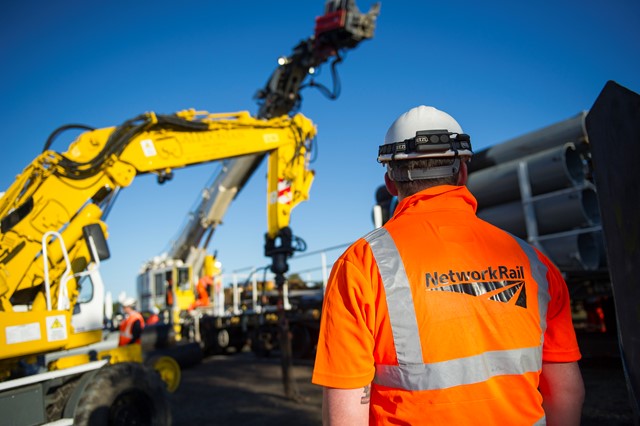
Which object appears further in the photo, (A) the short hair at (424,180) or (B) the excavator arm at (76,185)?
(B) the excavator arm at (76,185)

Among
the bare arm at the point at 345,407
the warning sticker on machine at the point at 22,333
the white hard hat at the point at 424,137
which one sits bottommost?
the bare arm at the point at 345,407

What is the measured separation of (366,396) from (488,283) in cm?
50

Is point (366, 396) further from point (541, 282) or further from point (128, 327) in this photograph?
point (128, 327)

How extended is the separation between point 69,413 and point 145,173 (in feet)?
10.3

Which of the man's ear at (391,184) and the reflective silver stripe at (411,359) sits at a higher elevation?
the man's ear at (391,184)

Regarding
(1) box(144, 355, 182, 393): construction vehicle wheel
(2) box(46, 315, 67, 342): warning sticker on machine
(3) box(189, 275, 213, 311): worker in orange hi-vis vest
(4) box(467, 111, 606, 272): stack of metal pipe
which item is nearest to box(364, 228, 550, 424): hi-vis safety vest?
(2) box(46, 315, 67, 342): warning sticker on machine

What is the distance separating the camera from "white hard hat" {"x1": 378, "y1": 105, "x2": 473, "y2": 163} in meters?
1.62

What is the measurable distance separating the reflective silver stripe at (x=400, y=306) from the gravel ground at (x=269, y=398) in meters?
4.68

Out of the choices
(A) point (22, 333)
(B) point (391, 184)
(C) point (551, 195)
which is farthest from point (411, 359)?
(C) point (551, 195)

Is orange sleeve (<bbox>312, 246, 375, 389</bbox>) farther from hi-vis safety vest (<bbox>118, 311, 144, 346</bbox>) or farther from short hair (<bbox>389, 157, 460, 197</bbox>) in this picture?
hi-vis safety vest (<bbox>118, 311, 144, 346</bbox>)

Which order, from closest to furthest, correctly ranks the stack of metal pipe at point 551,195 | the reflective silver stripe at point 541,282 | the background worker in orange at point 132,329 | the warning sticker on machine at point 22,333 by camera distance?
1. the reflective silver stripe at point 541,282
2. the warning sticker on machine at point 22,333
3. the stack of metal pipe at point 551,195
4. the background worker in orange at point 132,329

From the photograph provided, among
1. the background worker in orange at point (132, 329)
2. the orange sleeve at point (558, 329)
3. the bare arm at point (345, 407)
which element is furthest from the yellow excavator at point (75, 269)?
the orange sleeve at point (558, 329)

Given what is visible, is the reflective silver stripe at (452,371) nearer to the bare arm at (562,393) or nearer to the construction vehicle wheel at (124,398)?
the bare arm at (562,393)

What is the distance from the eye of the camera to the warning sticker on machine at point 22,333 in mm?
4379
